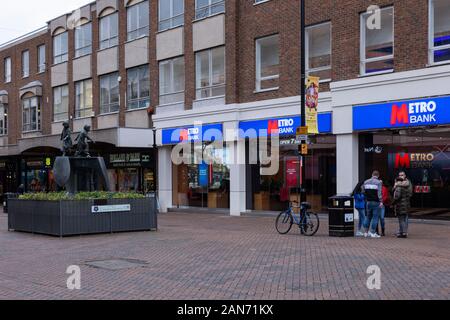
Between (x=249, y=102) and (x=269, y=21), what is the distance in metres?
3.37

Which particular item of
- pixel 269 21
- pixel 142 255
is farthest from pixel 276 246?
pixel 269 21

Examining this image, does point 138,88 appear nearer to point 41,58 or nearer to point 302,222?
point 41,58

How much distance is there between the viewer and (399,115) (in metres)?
19.2

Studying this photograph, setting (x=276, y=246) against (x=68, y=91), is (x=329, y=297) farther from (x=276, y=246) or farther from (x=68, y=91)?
(x=68, y=91)

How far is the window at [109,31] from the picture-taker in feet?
107

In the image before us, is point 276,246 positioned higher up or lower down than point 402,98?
lower down

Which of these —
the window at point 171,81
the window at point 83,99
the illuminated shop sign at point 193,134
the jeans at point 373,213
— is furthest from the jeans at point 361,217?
the window at point 83,99

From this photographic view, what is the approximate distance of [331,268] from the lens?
10.7 meters

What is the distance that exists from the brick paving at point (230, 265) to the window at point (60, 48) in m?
21.3

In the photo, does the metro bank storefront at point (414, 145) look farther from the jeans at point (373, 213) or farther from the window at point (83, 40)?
the window at point (83, 40)

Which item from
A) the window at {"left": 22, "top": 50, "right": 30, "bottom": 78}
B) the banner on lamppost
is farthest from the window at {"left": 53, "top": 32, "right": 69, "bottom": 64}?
the banner on lamppost

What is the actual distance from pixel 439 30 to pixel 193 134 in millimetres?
12080

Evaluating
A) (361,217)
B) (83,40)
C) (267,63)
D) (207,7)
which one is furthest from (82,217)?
(83,40)

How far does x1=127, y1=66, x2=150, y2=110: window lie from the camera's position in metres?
30.6
